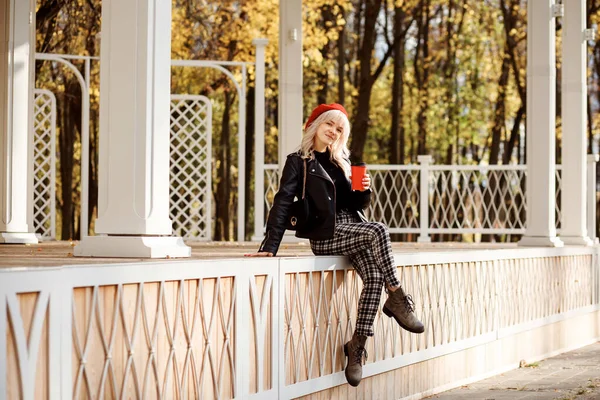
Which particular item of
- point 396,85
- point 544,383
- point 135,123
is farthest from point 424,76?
point 135,123

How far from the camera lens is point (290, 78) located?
460 inches

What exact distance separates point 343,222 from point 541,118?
5049mm

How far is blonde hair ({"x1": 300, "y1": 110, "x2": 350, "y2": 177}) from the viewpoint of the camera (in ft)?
21.5

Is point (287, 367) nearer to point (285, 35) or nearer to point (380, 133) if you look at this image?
point (285, 35)

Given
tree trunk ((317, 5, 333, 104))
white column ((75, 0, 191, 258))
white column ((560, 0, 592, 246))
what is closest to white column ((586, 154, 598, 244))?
white column ((560, 0, 592, 246))

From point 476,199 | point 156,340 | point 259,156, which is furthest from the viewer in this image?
point 476,199

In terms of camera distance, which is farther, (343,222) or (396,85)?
(396,85)

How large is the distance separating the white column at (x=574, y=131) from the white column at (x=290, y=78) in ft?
10.1

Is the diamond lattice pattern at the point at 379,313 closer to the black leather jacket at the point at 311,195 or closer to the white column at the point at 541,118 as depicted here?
the black leather jacket at the point at 311,195

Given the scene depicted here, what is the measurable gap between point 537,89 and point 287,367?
5974mm

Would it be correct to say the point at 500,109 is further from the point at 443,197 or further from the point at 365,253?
the point at 365,253

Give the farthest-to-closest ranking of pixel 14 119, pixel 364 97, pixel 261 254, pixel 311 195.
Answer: pixel 364 97 → pixel 14 119 → pixel 311 195 → pixel 261 254

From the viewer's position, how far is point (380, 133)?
31922mm

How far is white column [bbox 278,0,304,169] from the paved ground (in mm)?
3173
